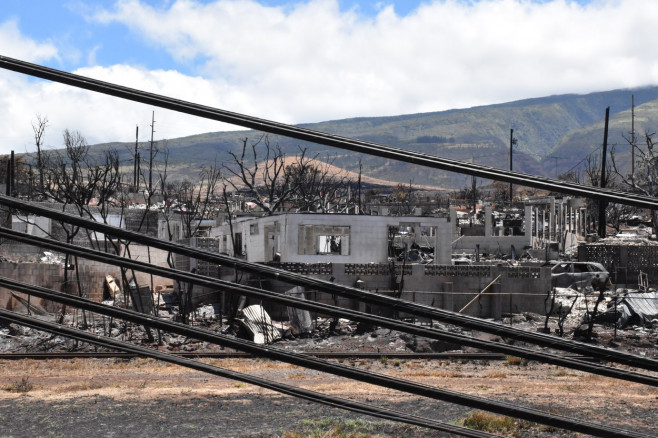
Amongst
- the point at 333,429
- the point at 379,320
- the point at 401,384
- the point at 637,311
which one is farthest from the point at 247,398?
the point at 637,311

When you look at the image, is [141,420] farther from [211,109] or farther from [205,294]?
[205,294]

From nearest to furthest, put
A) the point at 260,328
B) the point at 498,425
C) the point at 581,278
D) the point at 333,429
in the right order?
1. the point at 333,429
2. the point at 498,425
3. the point at 260,328
4. the point at 581,278

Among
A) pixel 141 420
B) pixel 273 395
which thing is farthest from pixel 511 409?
pixel 273 395

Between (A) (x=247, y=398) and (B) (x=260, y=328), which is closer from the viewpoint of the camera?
(A) (x=247, y=398)

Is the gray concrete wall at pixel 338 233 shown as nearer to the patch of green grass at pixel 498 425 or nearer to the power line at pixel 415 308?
the patch of green grass at pixel 498 425

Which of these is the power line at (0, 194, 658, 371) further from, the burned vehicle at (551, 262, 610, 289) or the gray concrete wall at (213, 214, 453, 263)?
the gray concrete wall at (213, 214, 453, 263)

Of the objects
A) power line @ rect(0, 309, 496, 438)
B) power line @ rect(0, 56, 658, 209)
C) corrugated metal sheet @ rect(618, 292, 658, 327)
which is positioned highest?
power line @ rect(0, 56, 658, 209)

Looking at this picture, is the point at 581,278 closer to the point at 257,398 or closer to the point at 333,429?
the point at 257,398

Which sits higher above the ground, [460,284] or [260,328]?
[460,284]

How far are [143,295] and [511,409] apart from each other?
1063 inches

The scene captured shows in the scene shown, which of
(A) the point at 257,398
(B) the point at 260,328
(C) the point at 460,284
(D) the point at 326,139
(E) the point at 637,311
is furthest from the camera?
(C) the point at 460,284

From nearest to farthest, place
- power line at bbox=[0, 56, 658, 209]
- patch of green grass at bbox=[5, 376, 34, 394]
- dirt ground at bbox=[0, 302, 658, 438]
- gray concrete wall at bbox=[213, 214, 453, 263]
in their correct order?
power line at bbox=[0, 56, 658, 209], dirt ground at bbox=[0, 302, 658, 438], patch of green grass at bbox=[5, 376, 34, 394], gray concrete wall at bbox=[213, 214, 453, 263]

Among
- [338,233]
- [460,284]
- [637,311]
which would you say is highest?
[338,233]

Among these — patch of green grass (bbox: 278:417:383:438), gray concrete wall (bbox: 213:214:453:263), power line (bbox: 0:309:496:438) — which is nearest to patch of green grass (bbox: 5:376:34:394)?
patch of green grass (bbox: 278:417:383:438)
